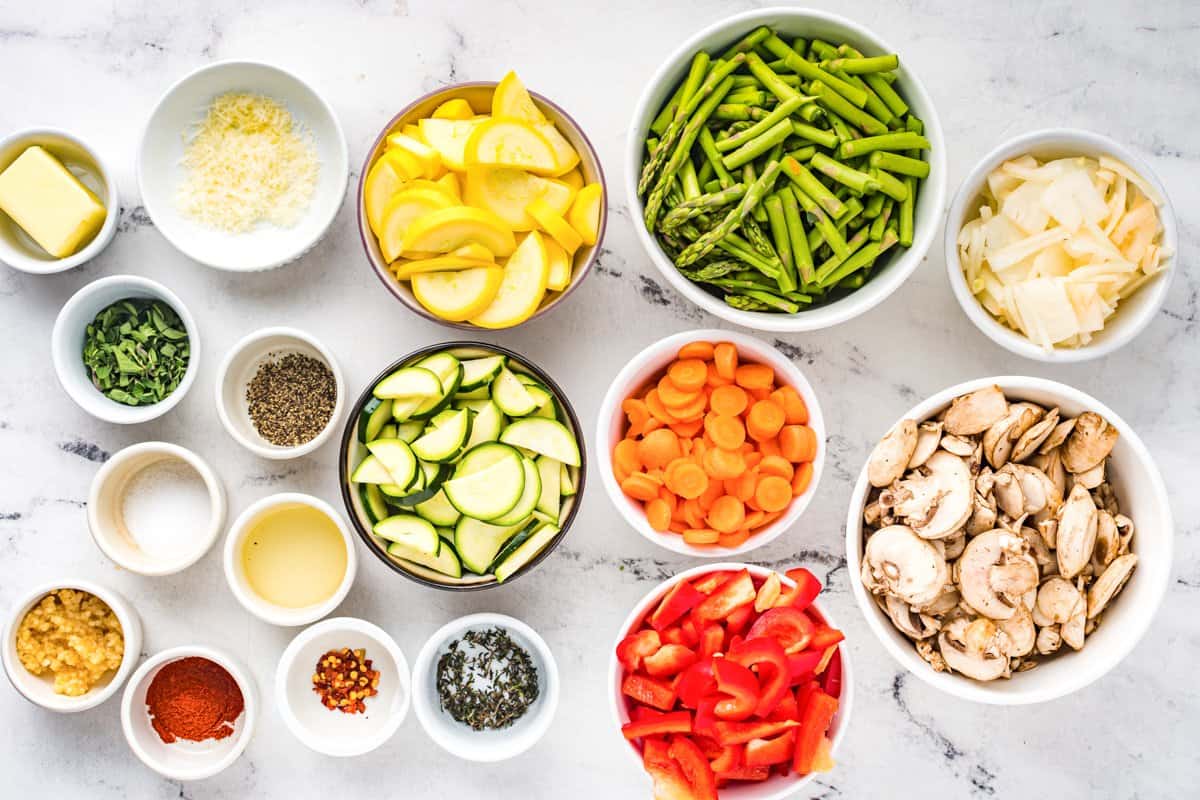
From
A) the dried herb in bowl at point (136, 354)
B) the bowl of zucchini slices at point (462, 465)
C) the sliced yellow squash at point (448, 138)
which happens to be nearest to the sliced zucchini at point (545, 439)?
the bowl of zucchini slices at point (462, 465)

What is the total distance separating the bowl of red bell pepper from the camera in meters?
1.85

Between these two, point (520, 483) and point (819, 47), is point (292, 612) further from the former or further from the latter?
point (819, 47)

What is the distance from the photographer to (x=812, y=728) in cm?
187

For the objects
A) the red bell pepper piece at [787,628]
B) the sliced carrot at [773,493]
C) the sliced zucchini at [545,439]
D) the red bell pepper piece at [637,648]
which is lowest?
the red bell pepper piece at [637,648]

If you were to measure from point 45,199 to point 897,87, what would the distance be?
1.85 m

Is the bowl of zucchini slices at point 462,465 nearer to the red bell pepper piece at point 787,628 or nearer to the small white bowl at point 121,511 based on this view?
the small white bowl at point 121,511

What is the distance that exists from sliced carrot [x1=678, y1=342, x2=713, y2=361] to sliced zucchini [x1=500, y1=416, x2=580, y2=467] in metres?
0.30

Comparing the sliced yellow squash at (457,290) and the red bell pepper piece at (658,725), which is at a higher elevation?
the sliced yellow squash at (457,290)

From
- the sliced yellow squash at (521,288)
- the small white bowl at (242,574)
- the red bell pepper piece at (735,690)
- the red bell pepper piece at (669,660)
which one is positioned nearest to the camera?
the red bell pepper piece at (735,690)

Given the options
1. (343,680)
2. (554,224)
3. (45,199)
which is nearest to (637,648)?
(343,680)

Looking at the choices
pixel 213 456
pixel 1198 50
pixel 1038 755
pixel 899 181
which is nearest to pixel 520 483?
pixel 213 456

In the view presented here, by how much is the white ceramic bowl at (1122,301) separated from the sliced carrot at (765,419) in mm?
454

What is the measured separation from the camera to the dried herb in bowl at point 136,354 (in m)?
2.21

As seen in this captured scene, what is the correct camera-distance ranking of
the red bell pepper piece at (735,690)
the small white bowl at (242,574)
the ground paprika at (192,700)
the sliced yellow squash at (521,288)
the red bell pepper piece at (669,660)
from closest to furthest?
the red bell pepper piece at (735,690) < the red bell pepper piece at (669,660) < the sliced yellow squash at (521,288) < the small white bowl at (242,574) < the ground paprika at (192,700)
